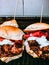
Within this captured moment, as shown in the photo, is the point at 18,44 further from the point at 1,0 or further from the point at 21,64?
the point at 1,0

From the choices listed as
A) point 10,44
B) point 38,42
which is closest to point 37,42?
point 38,42

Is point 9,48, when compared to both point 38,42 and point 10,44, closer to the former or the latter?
point 10,44

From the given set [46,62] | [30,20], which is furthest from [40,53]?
[30,20]

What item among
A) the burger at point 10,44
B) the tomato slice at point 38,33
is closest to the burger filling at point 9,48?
the burger at point 10,44

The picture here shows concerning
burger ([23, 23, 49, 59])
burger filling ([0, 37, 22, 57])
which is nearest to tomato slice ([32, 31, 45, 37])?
burger ([23, 23, 49, 59])

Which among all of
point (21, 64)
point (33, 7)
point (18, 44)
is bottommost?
point (21, 64)

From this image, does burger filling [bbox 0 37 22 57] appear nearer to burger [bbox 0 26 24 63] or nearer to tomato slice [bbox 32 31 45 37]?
burger [bbox 0 26 24 63]
